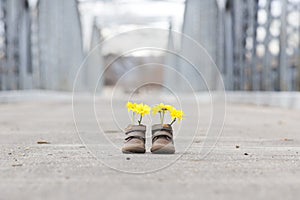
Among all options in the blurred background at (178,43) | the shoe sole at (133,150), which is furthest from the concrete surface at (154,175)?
the blurred background at (178,43)

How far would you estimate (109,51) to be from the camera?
227 cm

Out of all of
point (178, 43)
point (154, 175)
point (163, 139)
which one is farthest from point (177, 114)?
point (178, 43)

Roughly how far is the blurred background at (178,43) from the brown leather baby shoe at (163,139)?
209 mm

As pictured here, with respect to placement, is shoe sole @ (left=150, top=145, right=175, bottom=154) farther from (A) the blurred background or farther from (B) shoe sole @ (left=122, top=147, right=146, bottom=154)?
(A) the blurred background

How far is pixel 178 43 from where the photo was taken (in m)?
3.06

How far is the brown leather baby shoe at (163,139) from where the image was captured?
2131mm

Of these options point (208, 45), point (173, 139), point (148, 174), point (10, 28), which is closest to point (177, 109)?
point (173, 139)

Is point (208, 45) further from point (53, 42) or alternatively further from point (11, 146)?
point (11, 146)

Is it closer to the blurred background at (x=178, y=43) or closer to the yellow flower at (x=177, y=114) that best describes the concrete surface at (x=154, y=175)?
the yellow flower at (x=177, y=114)

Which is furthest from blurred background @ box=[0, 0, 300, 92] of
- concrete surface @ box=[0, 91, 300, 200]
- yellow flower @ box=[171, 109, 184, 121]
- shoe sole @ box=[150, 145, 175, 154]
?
concrete surface @ box=[0, 91, 300, 200]

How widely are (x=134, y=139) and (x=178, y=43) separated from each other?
1.04 m

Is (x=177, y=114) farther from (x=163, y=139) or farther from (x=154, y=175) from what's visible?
(x=154, y=175)

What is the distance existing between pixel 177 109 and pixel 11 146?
3.37 ft

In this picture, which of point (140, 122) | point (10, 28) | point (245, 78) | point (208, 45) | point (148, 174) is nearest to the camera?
point (148, 174)
